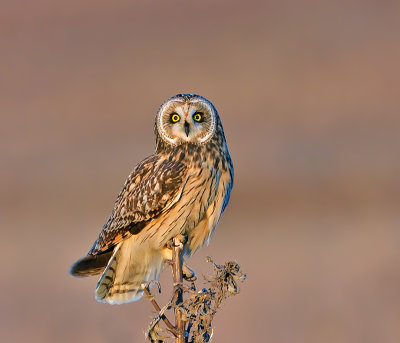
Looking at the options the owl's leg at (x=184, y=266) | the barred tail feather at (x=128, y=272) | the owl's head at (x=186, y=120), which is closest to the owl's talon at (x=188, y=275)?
the owl's leg at (x=184, y=266)

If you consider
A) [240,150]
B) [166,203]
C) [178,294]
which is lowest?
[178,294]

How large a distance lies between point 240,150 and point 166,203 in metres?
16.4

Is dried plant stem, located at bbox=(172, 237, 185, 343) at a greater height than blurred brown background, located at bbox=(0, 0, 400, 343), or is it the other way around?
blurred brown background, located at bbox=(0, 0, 400, 343)

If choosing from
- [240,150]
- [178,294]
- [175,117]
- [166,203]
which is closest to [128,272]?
[166,203]

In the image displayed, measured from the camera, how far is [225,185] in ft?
18.2

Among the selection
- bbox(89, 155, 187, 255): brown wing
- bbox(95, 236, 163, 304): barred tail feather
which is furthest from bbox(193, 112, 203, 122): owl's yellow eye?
bbox(95, 236, 163, 304): barred tail feather

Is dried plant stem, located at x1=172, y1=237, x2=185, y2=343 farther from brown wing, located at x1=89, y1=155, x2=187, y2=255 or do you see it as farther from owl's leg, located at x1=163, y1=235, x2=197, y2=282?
brown wing, located at x1=89, y1=155, x2=187, y2=255

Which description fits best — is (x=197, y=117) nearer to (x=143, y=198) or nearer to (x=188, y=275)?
(x=143, y=198)

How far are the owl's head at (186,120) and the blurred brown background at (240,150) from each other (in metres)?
1.23

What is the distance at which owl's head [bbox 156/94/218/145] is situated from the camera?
214 inches

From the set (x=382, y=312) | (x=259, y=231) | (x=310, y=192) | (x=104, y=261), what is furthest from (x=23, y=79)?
(x=104, y=261)

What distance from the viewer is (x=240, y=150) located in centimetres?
2184

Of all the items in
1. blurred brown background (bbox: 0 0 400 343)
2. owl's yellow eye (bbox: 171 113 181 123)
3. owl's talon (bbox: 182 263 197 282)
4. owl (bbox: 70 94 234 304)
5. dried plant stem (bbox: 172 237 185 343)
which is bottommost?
dried plant stem (bbox: 172 237 185 343)

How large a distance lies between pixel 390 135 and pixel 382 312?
13696 mm
